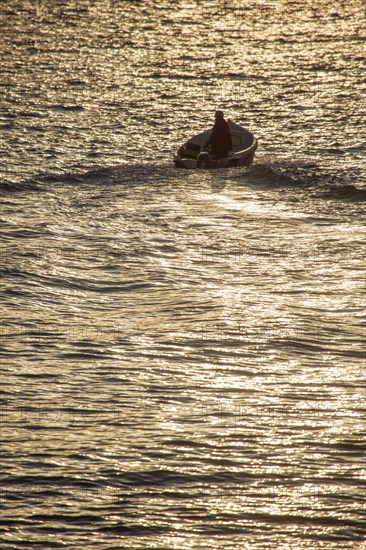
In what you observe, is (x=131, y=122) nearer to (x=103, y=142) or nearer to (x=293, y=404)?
(x=103, y=142)

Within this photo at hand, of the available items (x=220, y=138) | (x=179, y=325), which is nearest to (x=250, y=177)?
(x=220, y=138)

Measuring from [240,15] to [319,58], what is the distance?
1338 centimetres

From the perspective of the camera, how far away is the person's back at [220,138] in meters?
26.0

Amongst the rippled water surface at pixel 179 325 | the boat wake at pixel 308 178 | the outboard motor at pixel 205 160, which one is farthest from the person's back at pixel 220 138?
the boat wake at pixel 308 178

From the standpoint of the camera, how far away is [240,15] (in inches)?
2144

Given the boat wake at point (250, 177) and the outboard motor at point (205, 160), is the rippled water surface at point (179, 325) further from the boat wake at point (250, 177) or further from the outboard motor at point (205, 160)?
the outboard motor at point (205, 160)

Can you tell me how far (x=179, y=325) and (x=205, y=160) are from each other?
36.1 feet

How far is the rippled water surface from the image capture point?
10492 mm

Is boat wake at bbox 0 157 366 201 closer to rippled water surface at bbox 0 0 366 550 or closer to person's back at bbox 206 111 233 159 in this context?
rippled water surface at bbox 0 0 366 550

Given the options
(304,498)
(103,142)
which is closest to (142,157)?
(103,142)

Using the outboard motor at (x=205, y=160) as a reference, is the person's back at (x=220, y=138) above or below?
above

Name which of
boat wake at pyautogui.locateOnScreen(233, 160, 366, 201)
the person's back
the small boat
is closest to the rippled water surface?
boat wake at pyautogui.locateOnScreen(233, 160, 366, 201)

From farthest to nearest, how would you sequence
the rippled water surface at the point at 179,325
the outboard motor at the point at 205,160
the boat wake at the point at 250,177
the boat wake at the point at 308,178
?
1. the outboard motor at the point at 205,160
2. the boat wake at the point at 250,177
3. the boat wake at the point at 308,178
4. the rippled water surface at the point at 179,325

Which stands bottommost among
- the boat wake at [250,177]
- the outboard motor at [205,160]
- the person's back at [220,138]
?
the boat wake at [250,177]
